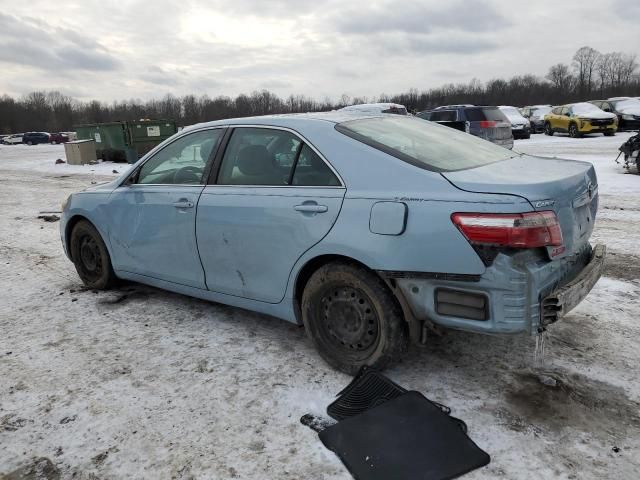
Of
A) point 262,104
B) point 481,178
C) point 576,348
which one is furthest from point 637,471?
point 262,104

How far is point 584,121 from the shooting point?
75.1 ft

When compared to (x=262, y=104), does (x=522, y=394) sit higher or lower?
lower

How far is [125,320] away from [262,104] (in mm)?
78511

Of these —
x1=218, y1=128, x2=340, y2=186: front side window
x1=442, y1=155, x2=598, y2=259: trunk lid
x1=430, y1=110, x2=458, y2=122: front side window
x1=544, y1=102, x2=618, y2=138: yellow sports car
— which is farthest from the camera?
x1=544, y1=102, x2=618, y2=138: yellow sports car

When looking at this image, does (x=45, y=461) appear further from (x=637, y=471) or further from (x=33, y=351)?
(x=637, y=471)

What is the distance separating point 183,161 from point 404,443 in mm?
2762

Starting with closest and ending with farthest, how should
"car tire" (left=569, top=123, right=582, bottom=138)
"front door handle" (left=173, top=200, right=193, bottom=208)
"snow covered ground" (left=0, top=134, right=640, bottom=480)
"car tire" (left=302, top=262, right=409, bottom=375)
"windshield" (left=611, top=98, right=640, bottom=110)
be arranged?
1. "snow covered ground" (left=0, top=134, right=640, bottom=480)
2. "car tire" (left=302, top=262, right=409, bottom=375)
3. "front door handle" (left=173, top=200, right=193, bottom=208)
4. "car tire" (left=569, top=123, right=582, bottom=138)
5. "windshield" (left=611, top=98, right=640, bottom=110)

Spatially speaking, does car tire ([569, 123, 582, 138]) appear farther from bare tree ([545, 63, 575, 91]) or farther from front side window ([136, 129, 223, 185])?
bare tree ([545, 63, 575, 91])

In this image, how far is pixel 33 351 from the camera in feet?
12.4

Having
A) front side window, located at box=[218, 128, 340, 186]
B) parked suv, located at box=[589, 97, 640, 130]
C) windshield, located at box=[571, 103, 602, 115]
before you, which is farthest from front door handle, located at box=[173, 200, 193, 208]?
parked suv, located at box=[589, 97, 640, 130]

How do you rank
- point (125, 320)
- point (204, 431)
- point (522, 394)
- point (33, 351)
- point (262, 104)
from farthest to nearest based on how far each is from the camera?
1. point (262, 104)
2. point (125, 320)
3. point (33, 351)
4. point (522, 394)
5. point (204, 431)

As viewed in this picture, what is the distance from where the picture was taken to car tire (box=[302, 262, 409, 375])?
2961mm

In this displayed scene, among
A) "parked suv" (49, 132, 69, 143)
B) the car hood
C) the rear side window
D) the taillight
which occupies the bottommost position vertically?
the taillight

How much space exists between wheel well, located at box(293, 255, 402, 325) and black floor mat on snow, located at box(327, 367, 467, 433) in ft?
1.74
